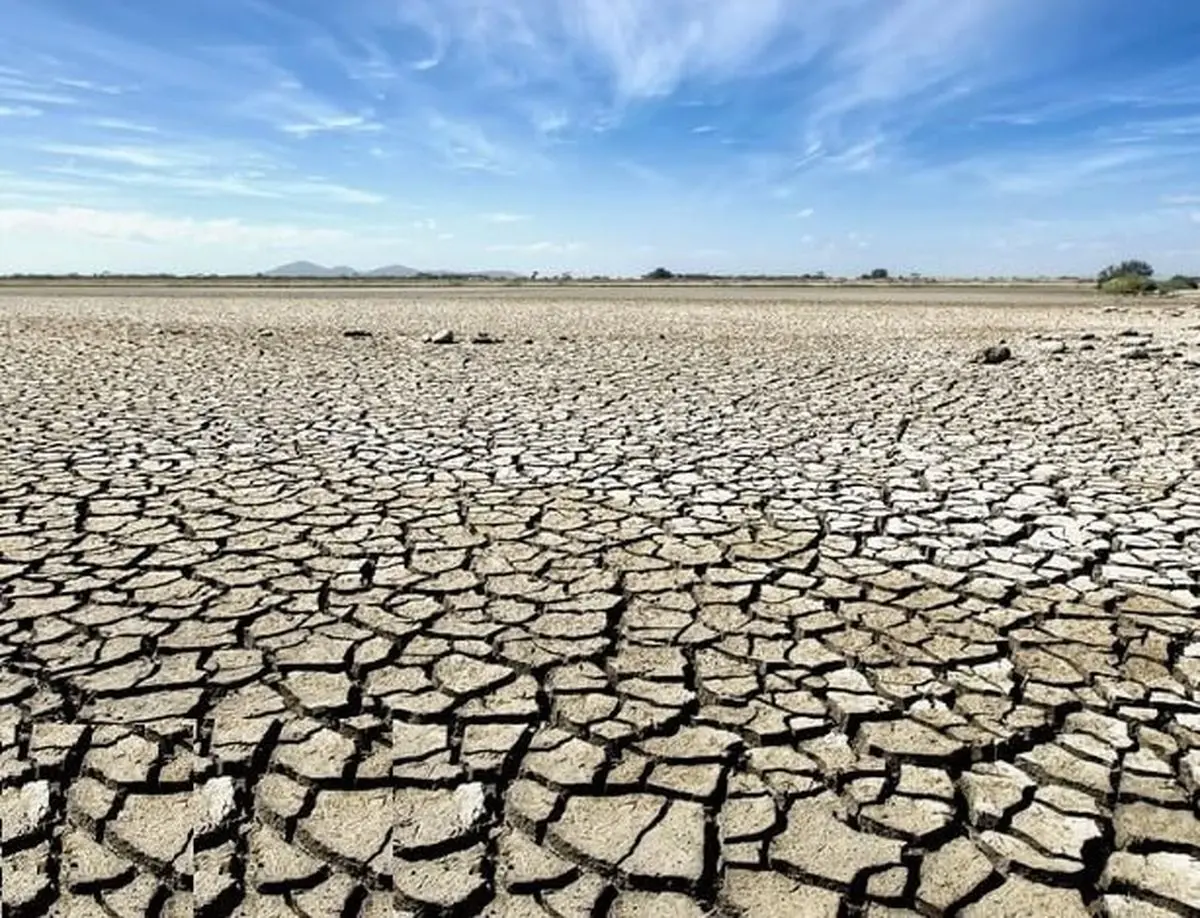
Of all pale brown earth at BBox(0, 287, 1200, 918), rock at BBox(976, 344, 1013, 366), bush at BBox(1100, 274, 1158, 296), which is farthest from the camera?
bush at BBox(1100, 274, 1158, 296)

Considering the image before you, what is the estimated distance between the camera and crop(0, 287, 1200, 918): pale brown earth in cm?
185

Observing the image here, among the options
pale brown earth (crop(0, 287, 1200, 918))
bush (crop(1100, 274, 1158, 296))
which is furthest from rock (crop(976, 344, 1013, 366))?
bush (crop(1100, 274, 1158, 296))

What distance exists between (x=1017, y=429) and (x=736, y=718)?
5236 mm

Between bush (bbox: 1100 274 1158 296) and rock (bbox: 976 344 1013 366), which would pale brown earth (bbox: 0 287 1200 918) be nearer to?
rock (bbox: 976 344 1013 366)

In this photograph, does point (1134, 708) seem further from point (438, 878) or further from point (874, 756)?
point (438, 878)

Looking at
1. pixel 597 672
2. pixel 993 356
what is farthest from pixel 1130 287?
pixel 597 672

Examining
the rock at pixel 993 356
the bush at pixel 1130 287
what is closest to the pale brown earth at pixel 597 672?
the rock at pixel 993 356

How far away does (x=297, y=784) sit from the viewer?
2117 mm

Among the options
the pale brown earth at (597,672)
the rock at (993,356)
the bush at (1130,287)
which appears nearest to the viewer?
the pale brown earth at (597,672)

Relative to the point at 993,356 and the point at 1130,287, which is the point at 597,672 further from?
the point at 1130,287

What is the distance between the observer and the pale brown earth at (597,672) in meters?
1.85

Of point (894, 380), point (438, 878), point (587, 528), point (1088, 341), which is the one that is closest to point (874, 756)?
point (438, 878)

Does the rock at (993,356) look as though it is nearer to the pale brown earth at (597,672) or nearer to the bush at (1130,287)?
the pale brown earth at (597,672)

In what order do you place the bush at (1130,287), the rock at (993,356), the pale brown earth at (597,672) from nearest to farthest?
1. the pale brown earth at (597,672)
2. the rock at (993,356)
3. the bush at (1130,287)
